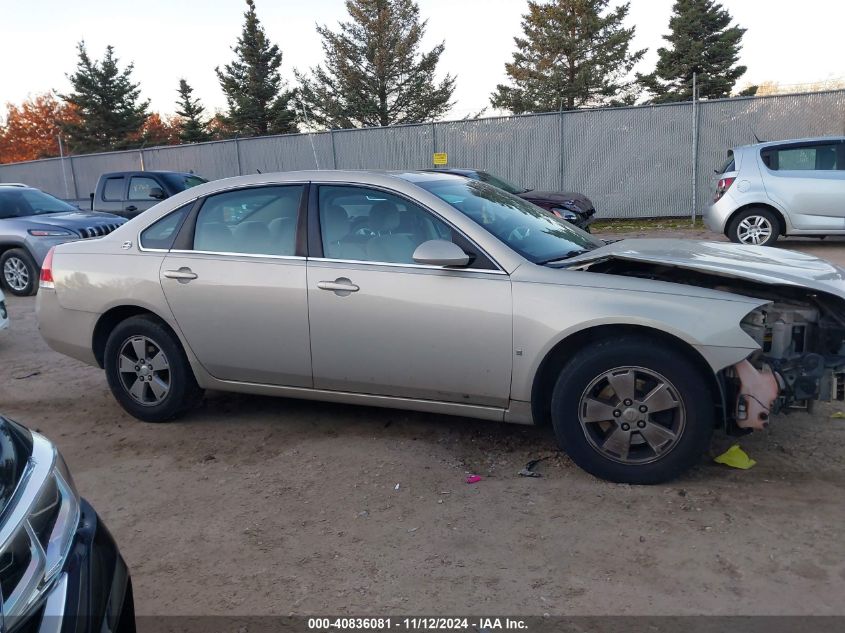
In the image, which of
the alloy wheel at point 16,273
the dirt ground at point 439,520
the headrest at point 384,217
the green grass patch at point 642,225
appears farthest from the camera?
the green grass patch at point 642,225

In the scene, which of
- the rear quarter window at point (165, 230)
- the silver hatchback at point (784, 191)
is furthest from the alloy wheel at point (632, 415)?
the silver hatchback at point (784, 191)

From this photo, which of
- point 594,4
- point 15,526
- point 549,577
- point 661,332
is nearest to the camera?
point 15,526

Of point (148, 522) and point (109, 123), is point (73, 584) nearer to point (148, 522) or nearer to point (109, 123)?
point (148, 522)

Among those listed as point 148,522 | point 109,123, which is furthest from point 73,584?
point 109,123

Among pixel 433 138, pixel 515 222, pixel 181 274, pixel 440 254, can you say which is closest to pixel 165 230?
pixel 181 274

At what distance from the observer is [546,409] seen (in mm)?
3730

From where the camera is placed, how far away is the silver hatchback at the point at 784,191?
10297 millimetres

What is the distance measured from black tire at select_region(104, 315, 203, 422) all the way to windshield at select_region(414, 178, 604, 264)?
1.97 meters

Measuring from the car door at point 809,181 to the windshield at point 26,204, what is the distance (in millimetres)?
11428

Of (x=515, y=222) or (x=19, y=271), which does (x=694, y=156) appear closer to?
(x=515, y=222)

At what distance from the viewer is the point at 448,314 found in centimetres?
372

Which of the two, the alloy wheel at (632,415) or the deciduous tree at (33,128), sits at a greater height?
the deciduous tree at (33,128)

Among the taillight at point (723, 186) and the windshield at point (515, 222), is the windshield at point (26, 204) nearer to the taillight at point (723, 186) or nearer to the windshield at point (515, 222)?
the windshield at point (515, 222)

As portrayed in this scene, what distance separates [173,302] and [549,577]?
2.91 metres
